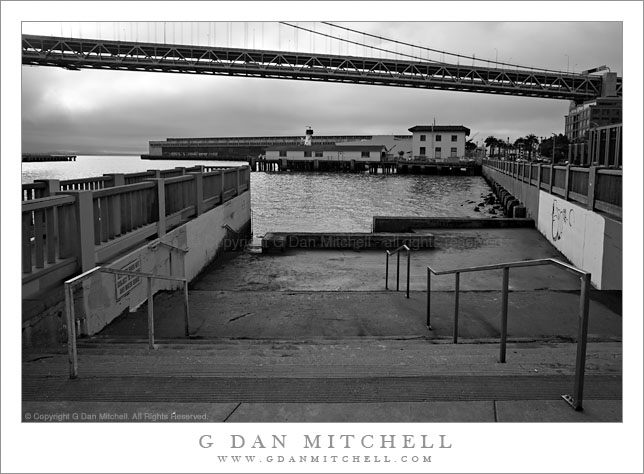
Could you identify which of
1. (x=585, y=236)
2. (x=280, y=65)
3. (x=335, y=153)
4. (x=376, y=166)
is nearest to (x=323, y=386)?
(x=585, y=236)

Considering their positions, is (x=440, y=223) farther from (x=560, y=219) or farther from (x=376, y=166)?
(x=376, y=166)

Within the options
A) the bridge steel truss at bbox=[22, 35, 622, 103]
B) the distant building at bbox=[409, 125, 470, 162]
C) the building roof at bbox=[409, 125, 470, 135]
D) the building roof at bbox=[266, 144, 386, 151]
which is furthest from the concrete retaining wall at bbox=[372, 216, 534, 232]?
the building roof at bbox=[266, 144, 386, 151]

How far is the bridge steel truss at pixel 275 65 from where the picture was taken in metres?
5.39

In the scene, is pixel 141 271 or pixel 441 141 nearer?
pixel 141 271

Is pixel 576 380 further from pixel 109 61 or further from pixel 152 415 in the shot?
pixel 109 61

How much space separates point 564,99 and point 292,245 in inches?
363

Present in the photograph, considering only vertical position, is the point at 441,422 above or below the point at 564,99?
below

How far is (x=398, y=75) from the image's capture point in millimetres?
38031

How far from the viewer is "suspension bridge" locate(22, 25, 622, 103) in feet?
17.6

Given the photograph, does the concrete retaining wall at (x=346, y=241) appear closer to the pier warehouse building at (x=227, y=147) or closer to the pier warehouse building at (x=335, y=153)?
the pier warehouse building at (x=335, y=153)

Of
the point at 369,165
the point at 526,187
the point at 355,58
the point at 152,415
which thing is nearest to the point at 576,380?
the point at 152,415

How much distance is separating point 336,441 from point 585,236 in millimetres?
9350

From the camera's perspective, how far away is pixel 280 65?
Answer: 78.0ft

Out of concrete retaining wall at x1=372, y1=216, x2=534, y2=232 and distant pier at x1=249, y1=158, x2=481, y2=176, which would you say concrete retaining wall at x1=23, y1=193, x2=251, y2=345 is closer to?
concrete retaining wall at x1=372, y1=216, x2=534, y2=232
